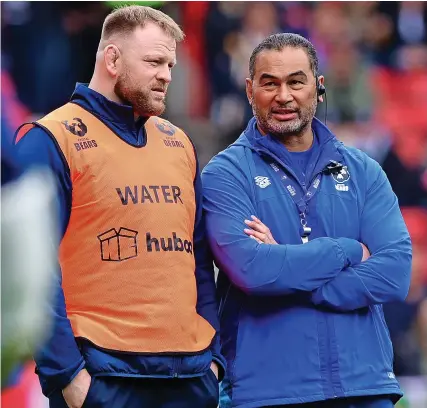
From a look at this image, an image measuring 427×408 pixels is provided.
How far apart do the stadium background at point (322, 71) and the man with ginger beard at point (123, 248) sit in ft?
16.7

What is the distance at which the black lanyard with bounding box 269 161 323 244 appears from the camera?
154 inches

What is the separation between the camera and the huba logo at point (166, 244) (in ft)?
11.8

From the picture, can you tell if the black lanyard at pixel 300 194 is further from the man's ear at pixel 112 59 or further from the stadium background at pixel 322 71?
the stadium background at pixel 322 71

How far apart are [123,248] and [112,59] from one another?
0.72m

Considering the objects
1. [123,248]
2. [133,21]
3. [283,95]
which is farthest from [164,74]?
[123,248]

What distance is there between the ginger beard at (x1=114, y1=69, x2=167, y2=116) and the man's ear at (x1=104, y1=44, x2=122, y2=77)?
3 centimetres

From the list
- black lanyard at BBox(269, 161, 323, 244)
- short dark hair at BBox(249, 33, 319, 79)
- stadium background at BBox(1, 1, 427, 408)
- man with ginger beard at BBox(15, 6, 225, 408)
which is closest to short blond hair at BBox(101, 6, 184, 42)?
man with ginger beard at BBox(15, 6, 225, 408)

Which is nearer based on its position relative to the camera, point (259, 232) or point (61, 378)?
point (61, 378)

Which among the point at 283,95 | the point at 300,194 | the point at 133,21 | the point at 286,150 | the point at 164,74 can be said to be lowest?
the point at 300,194

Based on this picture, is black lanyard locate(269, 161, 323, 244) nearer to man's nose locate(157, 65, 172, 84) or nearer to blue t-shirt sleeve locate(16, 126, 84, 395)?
man's nose locate(157, 65, 172, 84)

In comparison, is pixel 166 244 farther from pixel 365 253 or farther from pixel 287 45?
pixel 287 45

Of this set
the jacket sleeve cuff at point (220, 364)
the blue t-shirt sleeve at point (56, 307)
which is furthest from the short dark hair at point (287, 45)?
the jacket sleeve cuff at point (220, 364)

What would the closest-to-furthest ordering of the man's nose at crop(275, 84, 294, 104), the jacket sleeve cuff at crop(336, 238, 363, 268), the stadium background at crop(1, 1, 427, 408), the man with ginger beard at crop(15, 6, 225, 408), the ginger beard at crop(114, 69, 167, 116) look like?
1. the man with ginger beard at crop(15, 6, 225, 408)
2. the ginger beard at crop(114, 69, 167, 116)
3. the jacket sleeve cuff at crop(336, 238, 363, 268)
4. the man's nose at crop(275, 84, 294, 104)
5. the stadium background at crop(1, 1, 427, 408)

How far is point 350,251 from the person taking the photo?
3.83 metres
